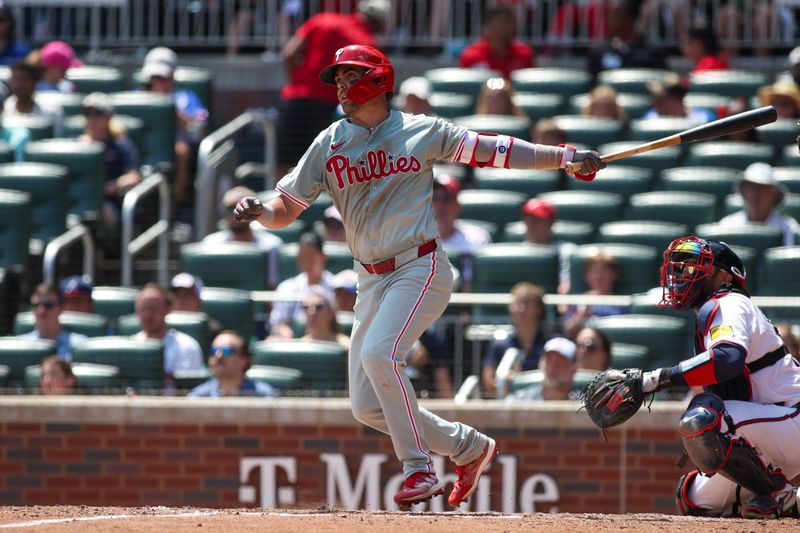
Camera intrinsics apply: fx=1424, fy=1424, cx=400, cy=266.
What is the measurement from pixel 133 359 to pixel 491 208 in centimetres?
276

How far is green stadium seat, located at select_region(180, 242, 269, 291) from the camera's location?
29.9 ft

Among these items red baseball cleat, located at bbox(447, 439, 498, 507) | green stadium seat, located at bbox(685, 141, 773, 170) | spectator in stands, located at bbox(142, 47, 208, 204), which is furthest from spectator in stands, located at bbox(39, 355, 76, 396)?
green stadium seat, located at bbox(685, 141, 773, 170)

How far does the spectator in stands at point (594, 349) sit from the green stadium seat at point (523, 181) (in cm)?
238

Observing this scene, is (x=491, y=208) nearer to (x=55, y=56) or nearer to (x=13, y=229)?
(x=13, y=229)

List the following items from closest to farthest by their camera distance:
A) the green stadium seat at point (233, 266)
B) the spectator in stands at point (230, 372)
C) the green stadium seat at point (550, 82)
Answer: the spectator in stands at point (230, 372), the green stadium seat at point (233, 266), the green stadium seat at point (550, 82)

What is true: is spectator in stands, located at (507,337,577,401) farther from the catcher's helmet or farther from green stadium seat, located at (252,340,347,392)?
the catcher's helmet

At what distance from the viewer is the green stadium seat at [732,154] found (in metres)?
10.0

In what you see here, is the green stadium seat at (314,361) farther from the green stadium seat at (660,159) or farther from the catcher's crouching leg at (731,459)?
the green stadium seat at (660,159)

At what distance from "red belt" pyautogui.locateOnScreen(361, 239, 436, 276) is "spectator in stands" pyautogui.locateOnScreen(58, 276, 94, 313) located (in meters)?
3.69

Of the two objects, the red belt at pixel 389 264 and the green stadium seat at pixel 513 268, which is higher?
the red belt at pixel 389 264

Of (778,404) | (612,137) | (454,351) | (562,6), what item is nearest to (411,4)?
(562,6)

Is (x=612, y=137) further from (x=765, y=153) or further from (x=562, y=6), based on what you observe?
(x=562, y=6)

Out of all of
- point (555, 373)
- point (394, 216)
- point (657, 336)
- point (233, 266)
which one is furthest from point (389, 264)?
point (233, 266)

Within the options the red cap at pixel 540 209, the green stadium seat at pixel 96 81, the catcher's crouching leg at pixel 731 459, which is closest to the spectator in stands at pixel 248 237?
the red cap at pixel 540 209
